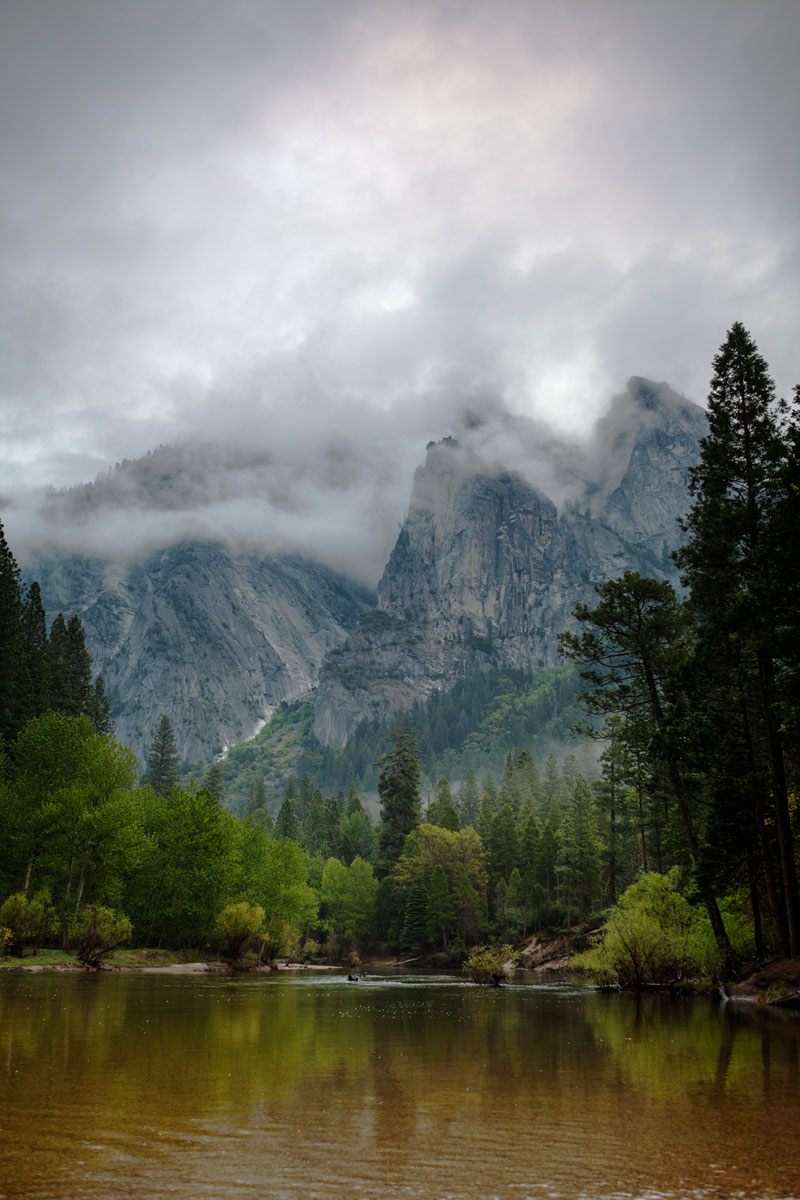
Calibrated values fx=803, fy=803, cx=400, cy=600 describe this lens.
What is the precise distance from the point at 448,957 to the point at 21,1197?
91.5 meters

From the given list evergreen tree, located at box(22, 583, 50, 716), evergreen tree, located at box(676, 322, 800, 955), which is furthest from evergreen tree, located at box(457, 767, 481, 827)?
evergreen tree, located at box(676, 322, 800, 955)

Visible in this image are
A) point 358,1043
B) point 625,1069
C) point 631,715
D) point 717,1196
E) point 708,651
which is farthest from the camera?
point 631,715

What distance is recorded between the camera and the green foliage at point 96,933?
48.7 meters

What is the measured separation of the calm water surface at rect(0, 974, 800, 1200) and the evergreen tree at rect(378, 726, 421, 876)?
300 ft

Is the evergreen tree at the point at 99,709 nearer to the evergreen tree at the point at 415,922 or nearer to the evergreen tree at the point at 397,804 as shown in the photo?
the evergreen tree at the point at 397,804

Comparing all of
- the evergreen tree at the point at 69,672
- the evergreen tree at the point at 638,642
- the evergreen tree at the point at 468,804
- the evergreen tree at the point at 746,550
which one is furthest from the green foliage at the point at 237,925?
the evergreen tree at the point at 468,804

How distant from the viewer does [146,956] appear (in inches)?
2276

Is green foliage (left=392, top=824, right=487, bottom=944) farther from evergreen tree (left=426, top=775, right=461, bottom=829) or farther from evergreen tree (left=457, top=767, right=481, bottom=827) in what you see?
evergreen tree (left=457, top=767, right=481, bottom=827)

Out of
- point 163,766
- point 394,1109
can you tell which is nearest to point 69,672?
point 163,766

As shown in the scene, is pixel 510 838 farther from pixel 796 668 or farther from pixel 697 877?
pixel 796 668

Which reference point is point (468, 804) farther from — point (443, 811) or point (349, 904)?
point (349, 904)

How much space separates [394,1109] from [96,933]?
1755 inches

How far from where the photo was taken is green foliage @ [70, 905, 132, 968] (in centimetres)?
4872

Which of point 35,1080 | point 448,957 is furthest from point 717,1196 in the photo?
point 448,957
